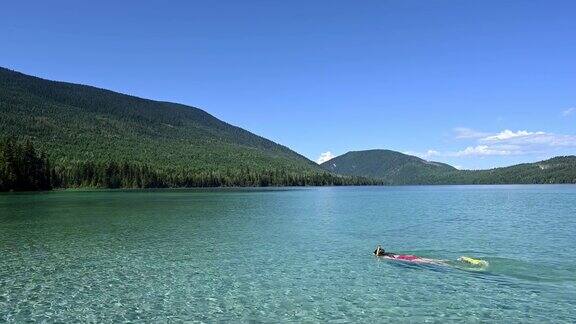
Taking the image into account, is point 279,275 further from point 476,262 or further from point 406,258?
point 476,262

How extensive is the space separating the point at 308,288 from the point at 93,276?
44.4 feet

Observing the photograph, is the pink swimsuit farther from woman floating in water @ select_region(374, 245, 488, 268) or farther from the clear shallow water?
the clear shallow water

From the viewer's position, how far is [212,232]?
52.3 m

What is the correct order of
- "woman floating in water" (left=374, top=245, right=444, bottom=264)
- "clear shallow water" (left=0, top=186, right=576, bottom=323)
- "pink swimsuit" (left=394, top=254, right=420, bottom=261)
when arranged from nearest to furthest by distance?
"clear shallow water" (left=0, top=186, right=576, bottom=323) < "woman floating in water" (left=374, top=245, right=444, bottom=264) < "pink swimsuit" (left=394, top=254, right=420, bottom=261)

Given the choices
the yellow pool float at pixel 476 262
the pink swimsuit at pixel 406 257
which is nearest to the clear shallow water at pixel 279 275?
the yellow pool float at pixel 476 262

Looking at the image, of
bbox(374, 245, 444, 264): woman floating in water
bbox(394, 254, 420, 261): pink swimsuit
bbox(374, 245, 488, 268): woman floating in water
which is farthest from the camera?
bbox(394, 254, 420, 261): pink swimsuit

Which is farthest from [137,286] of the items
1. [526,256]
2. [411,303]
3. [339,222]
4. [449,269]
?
[339,222]

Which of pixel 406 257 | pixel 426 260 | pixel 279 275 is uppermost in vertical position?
pixel 406 257

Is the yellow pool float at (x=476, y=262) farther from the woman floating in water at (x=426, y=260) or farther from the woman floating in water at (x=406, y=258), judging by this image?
the woman floating in water at (x=406, y=258)

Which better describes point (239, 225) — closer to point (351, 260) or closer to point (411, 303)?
point (351, 260)

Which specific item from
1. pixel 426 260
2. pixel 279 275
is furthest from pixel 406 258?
pixel 279 275

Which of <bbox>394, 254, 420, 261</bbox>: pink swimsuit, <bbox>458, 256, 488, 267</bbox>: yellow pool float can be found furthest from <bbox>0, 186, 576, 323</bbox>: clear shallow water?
<bbox>394, 254, 420, 261</bbox>: pink swimsuit

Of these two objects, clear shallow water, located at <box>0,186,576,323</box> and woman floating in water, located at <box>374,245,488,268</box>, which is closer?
clear shallow water, located at <box>0,186,576,323</box>

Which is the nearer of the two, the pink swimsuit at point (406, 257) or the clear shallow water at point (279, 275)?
the clear shallow water at point (279, 275)
